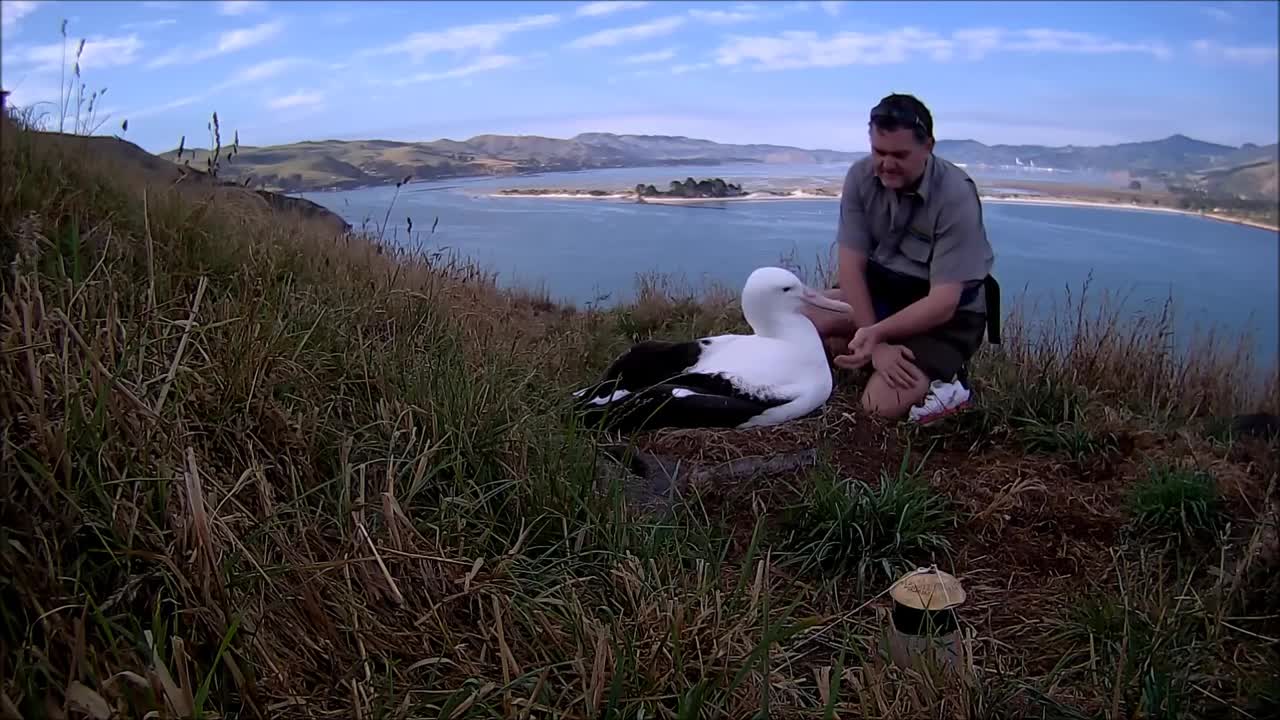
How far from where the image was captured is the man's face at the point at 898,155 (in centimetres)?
406

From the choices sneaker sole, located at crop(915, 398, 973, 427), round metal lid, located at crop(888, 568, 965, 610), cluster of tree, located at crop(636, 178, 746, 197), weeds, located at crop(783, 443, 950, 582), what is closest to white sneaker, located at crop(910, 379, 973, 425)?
sneaker sole, located at crop(915, 398, 973, 427)

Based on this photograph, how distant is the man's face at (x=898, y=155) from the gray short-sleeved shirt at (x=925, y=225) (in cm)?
10

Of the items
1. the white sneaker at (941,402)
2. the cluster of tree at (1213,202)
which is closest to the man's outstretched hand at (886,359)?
the white sneaker at (941,402)

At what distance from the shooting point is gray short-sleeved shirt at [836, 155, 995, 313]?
4211mm

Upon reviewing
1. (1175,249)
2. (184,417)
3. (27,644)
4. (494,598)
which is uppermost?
(1175,249)

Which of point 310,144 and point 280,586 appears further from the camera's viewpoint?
point 310,144

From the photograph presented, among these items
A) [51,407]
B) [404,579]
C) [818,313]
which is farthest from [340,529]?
[818,313]

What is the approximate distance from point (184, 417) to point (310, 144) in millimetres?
4284

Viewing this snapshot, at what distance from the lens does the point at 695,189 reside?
7.27m

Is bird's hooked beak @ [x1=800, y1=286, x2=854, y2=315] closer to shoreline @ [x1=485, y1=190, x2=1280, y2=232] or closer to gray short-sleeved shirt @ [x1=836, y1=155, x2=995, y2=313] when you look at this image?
gray short-sleeved shirt @ [x1=836, y1=155, x2=995, y2=313]

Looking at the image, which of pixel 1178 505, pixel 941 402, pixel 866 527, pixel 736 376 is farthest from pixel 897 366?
pixel 866 527

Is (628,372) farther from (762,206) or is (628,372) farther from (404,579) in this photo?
(762,206)

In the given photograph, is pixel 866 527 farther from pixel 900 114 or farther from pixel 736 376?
pixel 900 114

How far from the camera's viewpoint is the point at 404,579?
6.55ft
